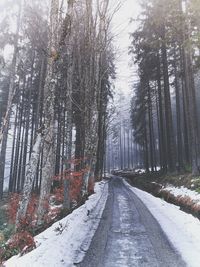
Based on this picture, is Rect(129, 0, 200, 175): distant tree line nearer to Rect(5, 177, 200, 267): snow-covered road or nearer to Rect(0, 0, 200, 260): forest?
Rect(0, 0, 200, 260): forest

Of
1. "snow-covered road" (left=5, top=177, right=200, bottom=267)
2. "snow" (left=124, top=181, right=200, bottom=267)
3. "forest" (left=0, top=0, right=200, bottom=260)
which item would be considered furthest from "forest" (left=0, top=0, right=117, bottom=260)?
"snow" (left=124, top=181, right=200, bottom=267)

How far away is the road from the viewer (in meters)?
5.82

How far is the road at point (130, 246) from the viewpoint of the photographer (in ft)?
19.1

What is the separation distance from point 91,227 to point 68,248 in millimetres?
2582

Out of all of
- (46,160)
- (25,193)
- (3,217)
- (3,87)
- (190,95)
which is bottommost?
(3,217)

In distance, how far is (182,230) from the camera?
849 cm

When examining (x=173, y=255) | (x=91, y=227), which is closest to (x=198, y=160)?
(x=91, y=227)

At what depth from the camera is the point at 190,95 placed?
53.0 ft

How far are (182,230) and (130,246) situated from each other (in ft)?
7.36

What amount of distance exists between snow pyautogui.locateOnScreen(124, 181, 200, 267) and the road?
18cm

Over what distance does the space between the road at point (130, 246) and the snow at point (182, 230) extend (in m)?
0.18

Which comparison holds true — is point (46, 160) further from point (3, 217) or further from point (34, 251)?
point (3, 217)

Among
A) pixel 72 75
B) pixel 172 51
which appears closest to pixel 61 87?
pixel 72 75

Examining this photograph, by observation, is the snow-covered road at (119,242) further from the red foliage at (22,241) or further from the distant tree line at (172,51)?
the distant tree line at (172,51)
